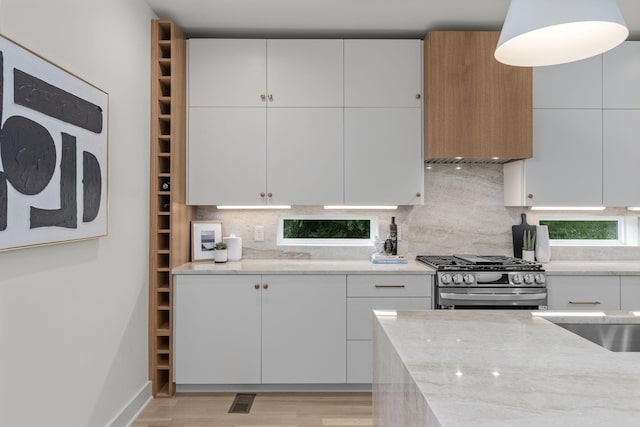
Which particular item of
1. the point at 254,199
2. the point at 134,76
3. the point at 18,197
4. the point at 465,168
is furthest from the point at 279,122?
the point at 18,197

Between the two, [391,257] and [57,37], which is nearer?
[57,37]

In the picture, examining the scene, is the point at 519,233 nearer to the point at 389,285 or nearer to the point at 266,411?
the point at 389,285

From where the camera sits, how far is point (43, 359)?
1.77 metres

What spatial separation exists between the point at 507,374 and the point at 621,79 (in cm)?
315

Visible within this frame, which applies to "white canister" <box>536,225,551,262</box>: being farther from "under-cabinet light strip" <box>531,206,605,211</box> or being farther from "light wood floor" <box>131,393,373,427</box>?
"light wood floor" <box>131,393,373,427</box>

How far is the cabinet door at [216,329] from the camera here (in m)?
2.97

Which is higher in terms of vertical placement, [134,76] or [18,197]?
[134,76]

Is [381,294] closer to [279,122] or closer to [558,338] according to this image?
[279,122]

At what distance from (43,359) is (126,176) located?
1.13m

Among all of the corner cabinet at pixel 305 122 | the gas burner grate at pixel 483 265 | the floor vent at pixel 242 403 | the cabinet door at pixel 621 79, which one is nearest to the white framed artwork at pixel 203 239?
the corner cabinet at pixel 305 122

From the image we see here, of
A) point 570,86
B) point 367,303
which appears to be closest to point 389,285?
point 367,303

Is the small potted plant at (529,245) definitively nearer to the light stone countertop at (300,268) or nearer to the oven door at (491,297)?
the oven door at (491,297)

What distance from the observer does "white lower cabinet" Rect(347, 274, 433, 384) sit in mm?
2990

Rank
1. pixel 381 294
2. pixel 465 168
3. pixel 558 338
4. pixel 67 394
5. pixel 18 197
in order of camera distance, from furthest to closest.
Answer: pixel 465 168 < pixel 381 294 < pixel 67 394 < pixel 18 197 < pixel 558 338
